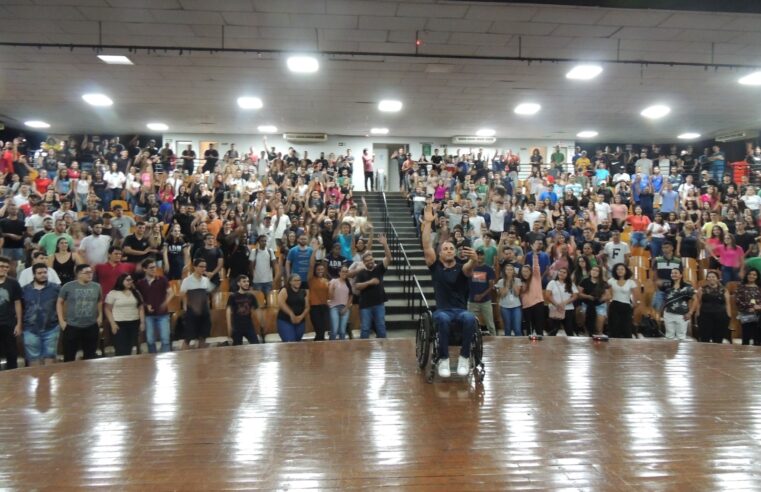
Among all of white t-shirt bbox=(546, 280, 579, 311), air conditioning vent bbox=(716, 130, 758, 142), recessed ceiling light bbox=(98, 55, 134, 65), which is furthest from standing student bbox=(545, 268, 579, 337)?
air conditioning vent bbox=(716, 130, 758, 142)

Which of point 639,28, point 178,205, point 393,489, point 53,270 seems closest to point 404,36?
point 639,28

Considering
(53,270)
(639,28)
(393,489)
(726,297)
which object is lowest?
(393,489)

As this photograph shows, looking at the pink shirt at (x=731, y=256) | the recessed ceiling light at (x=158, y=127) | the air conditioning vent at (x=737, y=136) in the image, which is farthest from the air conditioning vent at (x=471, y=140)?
the pink shirt at (x=731, y=256)

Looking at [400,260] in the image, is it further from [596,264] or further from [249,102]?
[249,102]

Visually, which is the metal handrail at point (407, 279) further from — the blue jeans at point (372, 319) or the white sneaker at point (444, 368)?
the white sneaker at point (444, 368)

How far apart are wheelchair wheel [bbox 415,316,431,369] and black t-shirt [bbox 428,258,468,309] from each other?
263 millimetres

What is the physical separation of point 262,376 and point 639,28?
7720 mm

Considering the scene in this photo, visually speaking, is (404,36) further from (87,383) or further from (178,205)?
(87,383)

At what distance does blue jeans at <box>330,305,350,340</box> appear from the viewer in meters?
7.75

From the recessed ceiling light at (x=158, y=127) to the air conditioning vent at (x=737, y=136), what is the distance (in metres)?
19.4

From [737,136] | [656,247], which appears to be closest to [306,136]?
[656,247]

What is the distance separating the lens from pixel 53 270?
6926mm

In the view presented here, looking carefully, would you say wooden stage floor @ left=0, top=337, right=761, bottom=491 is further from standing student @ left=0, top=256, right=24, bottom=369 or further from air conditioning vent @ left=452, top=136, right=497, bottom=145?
air conditioning vent @ left=452, top=136, right=497, bottom=145

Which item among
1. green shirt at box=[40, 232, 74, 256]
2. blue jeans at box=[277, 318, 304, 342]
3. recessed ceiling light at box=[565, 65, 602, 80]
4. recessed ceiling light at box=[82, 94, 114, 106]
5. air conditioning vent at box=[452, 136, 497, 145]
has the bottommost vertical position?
blue jeans at box=[277, 318, 304, 342]
